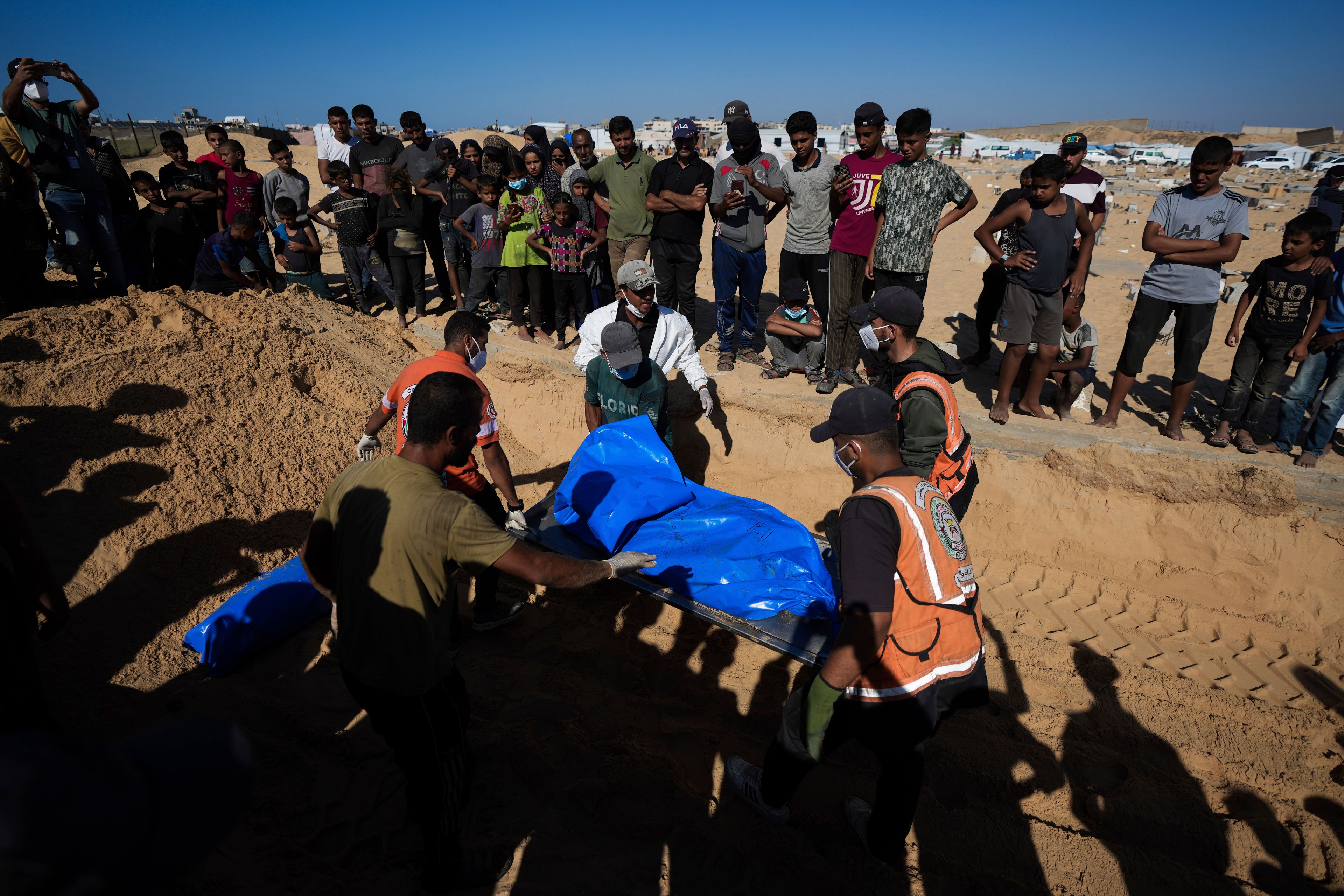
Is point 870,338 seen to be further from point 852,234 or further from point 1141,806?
point 1141,806

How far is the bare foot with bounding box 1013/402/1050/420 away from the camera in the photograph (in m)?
5.29

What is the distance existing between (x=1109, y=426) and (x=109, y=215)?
8.96 meters

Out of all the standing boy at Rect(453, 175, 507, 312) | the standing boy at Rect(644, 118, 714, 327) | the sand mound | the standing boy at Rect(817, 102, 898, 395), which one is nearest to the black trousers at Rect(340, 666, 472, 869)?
the standing boy at Rect(817, 102, 898, 395)

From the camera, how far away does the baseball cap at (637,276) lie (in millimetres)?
3914

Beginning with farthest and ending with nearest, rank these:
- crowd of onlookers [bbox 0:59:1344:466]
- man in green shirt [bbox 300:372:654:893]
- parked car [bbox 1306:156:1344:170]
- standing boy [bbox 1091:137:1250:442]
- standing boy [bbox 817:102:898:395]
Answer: parked car [bbox 1306:156:1344:170], standing boy [bbox 817:102:898:395], crowd of onlookers [bbox 0:59:1344:466], standing boy [bbox 1091:137:1250:442], man in green shirt [bbox 300:372:654:893]

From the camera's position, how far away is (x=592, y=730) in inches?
126

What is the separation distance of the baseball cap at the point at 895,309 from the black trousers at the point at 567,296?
12.0ft

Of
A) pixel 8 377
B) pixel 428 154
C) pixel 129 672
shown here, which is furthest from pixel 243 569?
pixel 428 154

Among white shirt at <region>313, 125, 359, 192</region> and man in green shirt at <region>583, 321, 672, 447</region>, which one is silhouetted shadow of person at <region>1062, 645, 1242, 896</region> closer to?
man in green shirt at <region>583, 321, 672, 447</region>

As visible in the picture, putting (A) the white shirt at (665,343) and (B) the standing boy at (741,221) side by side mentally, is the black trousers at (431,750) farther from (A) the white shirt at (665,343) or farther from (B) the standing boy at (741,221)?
(B) the standing boy at (741,221)

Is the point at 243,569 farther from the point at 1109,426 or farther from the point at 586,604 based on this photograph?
the point at 1109,426

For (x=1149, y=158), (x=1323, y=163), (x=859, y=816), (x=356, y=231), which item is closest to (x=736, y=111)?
(x=356, y=231)

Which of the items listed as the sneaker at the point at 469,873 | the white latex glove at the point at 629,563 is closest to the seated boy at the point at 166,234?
the white latex glove at the point at 629,563

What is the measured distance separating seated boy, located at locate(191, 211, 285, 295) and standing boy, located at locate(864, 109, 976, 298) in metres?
5.84
